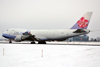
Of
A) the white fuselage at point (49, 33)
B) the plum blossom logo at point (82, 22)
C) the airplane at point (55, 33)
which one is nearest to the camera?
the airplane at point (55, 33)

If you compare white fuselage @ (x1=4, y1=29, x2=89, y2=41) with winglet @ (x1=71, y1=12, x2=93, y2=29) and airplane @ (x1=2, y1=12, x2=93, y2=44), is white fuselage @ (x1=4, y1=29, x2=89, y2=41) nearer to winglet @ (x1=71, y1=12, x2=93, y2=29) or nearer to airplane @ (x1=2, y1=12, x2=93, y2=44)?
airplane @ (x1=2, y1=12, x2=93, y2=44)

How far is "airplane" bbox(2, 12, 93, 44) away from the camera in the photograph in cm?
3607

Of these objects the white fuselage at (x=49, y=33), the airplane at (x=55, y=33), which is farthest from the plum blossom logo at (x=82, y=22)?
the white fuselage at (x=49, y=33)

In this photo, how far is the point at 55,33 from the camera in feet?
124

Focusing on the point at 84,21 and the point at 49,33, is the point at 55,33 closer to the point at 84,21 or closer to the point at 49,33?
the point at 49,33

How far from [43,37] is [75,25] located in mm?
9271

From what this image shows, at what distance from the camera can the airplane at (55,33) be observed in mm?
36066

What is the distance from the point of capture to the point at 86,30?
35.0m

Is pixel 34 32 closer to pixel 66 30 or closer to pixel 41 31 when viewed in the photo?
pixel 41 31
